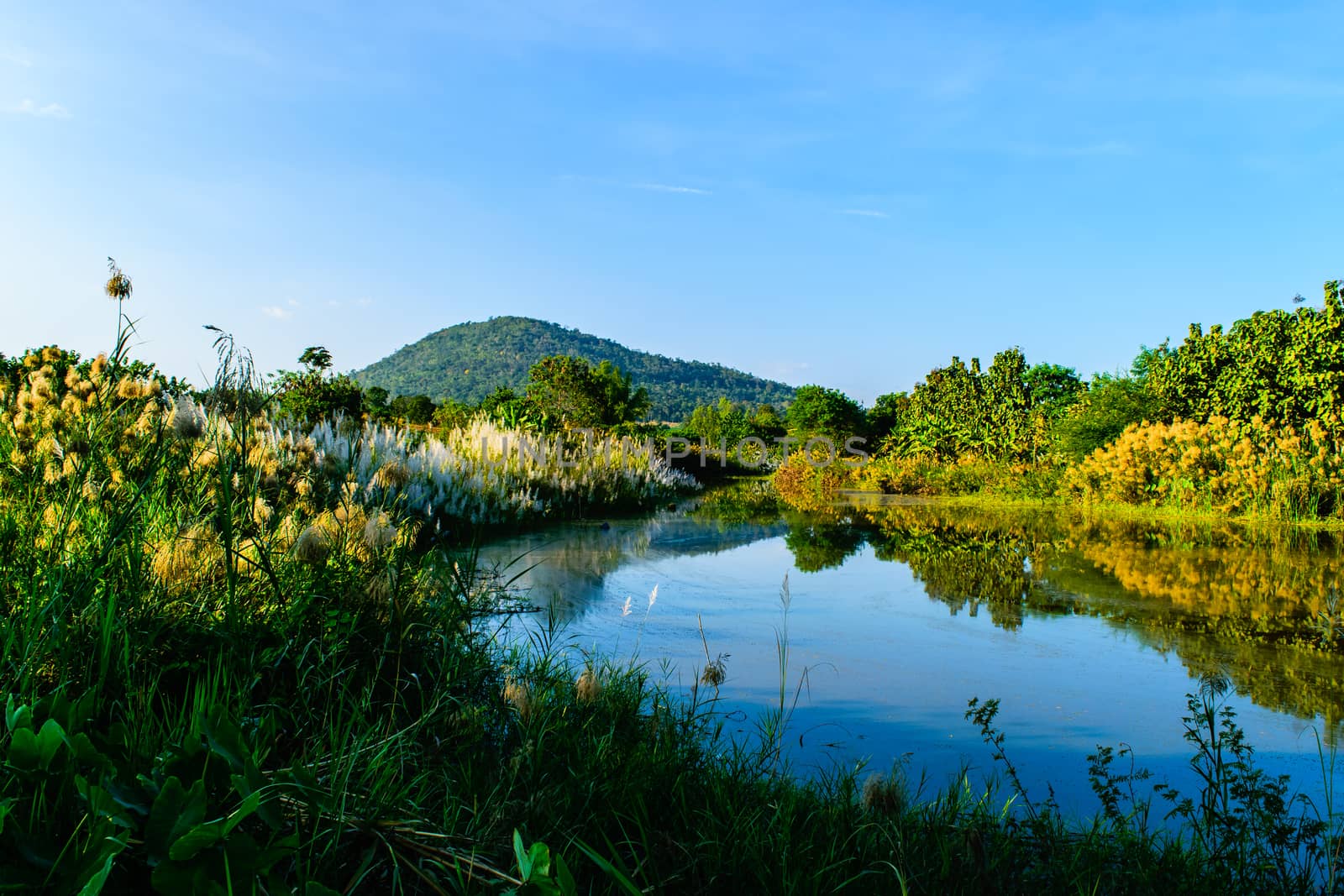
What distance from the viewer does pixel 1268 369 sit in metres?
10.7

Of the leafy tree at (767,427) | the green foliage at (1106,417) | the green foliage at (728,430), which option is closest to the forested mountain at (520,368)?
the leafy tree at (767,427)

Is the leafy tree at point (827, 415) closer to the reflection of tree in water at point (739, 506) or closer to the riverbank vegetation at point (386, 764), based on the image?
the reflection of tree in water at point (739, 506)

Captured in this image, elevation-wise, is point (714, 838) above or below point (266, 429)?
below

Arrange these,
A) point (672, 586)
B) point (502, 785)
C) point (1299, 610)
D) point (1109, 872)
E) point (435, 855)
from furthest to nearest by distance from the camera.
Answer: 1. point (672, 586)
2. point (1299, 610)
3. point (502, 785)
4. point (1109, 872)
5. point (435, 855)

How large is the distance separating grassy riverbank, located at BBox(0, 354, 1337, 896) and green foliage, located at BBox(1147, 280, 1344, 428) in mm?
10658

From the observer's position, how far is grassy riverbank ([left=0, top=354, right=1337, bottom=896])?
101cm

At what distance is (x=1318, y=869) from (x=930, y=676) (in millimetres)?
1368

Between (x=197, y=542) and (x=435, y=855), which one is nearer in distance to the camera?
(x=435, y=855)

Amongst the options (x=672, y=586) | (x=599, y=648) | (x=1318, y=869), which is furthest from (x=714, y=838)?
(x=672, y=586)

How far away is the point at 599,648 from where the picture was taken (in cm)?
312

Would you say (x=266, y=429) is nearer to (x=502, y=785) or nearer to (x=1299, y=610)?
(x=502, y=785)

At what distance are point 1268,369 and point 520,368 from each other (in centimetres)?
7048

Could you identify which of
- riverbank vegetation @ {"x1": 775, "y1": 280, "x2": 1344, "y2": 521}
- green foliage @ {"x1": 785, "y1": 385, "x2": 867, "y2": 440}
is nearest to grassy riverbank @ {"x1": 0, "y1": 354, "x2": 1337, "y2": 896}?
riverbank vegetation @ {"x1": 775, "y1": 280, "x2": 1344, "y2": 521}

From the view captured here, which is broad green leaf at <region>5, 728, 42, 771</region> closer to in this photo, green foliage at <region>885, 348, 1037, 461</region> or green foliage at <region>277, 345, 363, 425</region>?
green foliage at <region>277, 345, 363, 425</region>
